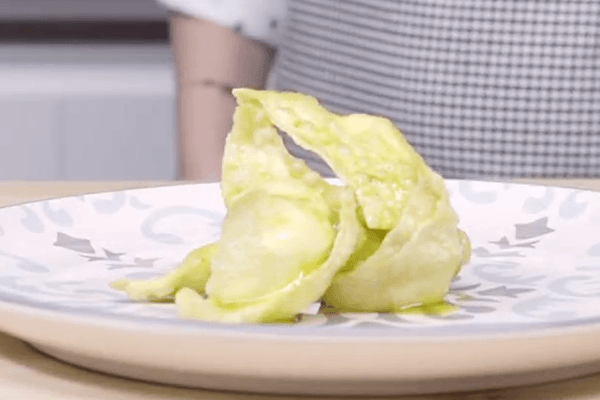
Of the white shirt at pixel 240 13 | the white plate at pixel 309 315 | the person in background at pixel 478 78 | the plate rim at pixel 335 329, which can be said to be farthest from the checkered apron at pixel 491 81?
the plate rim at pixel 335 329

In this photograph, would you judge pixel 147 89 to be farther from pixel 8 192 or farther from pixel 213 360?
pixel 213 360

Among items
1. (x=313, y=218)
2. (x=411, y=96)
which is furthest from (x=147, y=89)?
(x=313, y=218)

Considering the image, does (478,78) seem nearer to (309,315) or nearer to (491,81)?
(491,81)

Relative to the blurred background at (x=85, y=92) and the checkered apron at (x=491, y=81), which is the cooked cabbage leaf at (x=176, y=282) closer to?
the checkered apron at (x=491, y=81)

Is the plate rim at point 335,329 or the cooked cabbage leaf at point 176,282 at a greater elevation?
the plate rim at point 335,329

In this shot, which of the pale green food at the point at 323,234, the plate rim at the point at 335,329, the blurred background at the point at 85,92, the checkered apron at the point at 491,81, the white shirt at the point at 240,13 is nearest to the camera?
the plate rim at the point at 335,329

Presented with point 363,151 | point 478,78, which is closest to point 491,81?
point 478,78

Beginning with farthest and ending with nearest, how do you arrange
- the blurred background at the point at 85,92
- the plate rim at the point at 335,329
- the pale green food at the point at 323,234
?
the blurred background at the point at 85,92 → the pale green food at the point at 323,234 → the plate rim at the point at 335,329
